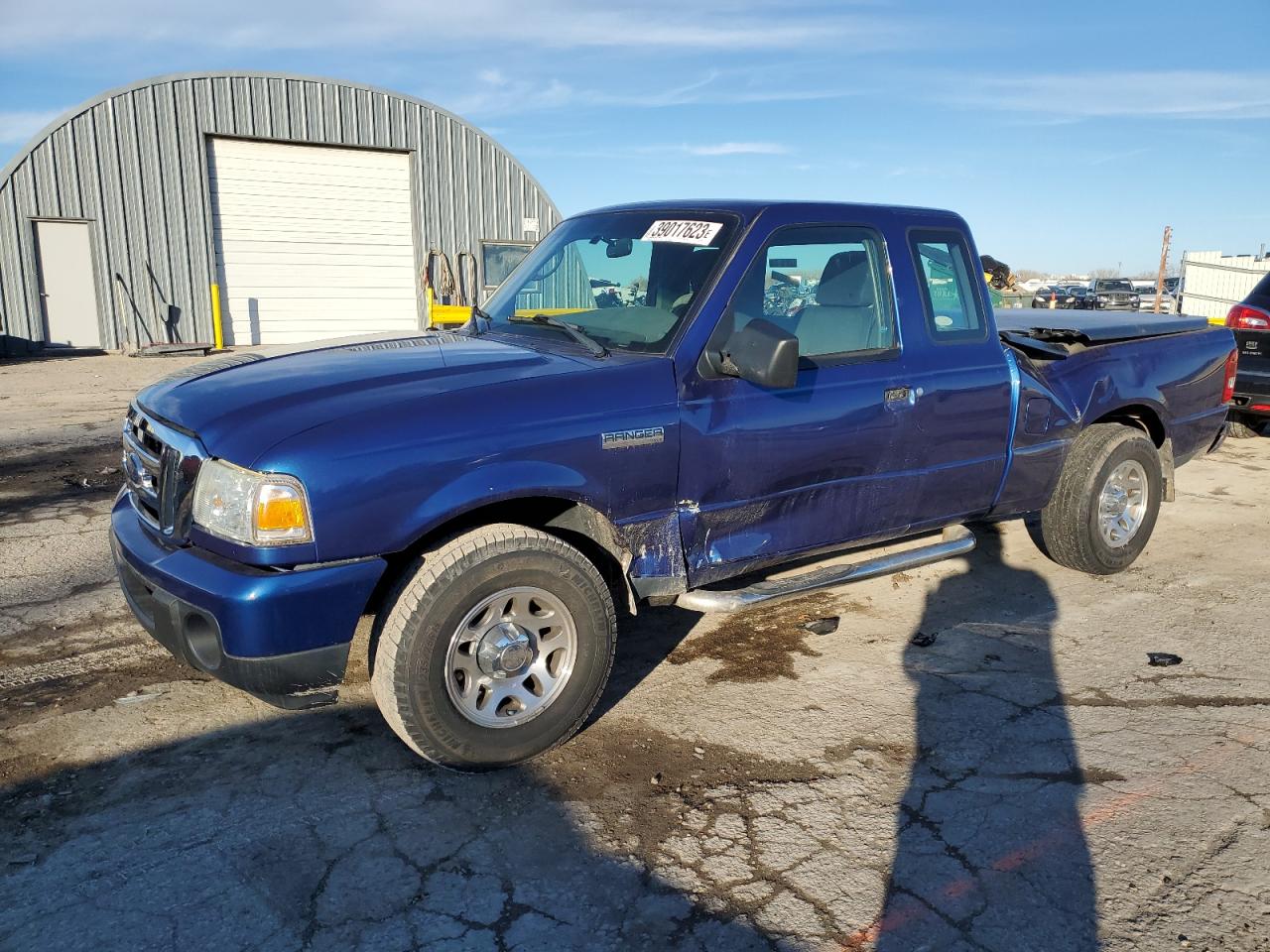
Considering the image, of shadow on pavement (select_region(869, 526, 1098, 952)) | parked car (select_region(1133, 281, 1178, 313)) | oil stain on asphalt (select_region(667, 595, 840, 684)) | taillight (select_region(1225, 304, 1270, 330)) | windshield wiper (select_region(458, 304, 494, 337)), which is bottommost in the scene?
shadow on pavement (select_region(869, 526, 1098, 952))

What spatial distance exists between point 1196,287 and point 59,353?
23.2 metres

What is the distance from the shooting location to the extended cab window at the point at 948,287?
4371mm

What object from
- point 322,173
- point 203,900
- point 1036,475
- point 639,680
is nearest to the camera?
point 203,900

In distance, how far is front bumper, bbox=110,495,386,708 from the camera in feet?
9.25

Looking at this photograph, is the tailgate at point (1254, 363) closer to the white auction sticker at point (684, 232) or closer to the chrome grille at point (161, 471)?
the white auction sticker at point (684, 232)

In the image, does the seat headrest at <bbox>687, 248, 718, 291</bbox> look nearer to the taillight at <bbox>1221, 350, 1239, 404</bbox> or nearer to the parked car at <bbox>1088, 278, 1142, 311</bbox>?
the taillight at <bbox>1221, 350, 1239, 404</bbox>

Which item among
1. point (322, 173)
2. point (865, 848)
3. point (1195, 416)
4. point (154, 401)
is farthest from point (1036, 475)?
point (322, 173)

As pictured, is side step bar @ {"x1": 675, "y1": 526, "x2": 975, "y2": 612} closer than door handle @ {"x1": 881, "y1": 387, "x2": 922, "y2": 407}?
Yes

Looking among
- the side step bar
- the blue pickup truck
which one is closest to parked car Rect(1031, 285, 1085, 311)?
the side step bar

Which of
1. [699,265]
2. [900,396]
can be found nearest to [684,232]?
[699,265]

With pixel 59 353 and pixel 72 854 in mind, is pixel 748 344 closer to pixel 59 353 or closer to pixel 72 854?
pixel 72 854

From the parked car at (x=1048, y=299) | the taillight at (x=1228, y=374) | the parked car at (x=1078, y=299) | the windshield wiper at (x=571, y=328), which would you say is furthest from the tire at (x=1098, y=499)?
the parked car at (x=1078, y=299)

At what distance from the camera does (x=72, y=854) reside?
2756 millimetres

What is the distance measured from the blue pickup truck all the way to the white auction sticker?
0.04 feet
